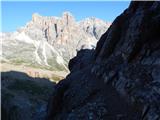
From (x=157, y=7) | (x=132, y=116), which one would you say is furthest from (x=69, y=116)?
(x=157, y=7)

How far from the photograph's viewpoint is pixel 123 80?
43.2m

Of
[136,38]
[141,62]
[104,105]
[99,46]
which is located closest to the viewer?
[104,105]

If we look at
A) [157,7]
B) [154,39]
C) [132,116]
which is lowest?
[132,116]

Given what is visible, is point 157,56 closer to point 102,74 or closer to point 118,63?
point 118,63

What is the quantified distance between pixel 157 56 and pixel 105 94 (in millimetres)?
8092

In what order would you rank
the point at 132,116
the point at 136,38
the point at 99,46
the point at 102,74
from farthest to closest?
the point at 99,46 < the point at 102,74 < the point at 136,38 < the point at 132,116

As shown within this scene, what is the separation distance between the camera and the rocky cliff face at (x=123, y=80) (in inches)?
1419

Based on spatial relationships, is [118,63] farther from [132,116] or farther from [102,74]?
[132,116]

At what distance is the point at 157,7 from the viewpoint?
152 ft

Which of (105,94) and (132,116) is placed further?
(105,94)

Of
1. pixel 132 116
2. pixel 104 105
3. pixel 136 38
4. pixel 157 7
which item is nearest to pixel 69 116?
pixel 104 105

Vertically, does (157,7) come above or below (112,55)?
above

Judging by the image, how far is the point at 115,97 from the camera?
41.8 metres

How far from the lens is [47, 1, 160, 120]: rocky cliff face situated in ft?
118
